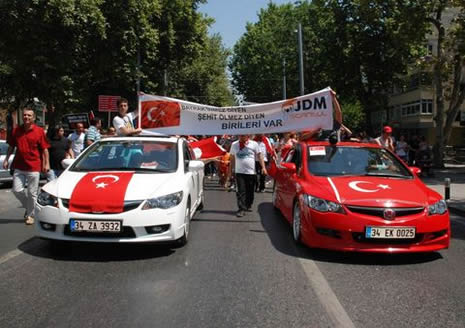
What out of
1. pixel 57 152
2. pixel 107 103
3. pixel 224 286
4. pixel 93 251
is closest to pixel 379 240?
pixel 224 286

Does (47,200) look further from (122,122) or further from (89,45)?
(89,45)

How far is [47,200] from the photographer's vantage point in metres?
6.20

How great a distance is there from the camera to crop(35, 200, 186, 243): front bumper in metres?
5.91

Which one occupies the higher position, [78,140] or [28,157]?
[78,140]

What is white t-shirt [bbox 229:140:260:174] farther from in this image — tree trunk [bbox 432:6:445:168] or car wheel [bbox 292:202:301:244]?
tree trunk [bbox 432:6:445:168]

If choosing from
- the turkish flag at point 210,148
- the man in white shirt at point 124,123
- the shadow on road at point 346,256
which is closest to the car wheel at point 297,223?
the shadow on road at point 346,256

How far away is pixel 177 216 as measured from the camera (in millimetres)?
6305

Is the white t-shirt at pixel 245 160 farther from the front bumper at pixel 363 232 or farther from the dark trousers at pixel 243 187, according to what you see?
the front bumper at pixel 363 232

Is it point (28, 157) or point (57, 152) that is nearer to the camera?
point (28, 157)

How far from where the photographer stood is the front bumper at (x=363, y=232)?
19.5ft

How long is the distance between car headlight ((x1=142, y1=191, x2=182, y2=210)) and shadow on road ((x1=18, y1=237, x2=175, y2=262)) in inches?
25.1

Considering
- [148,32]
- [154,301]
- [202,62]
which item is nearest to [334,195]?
[154,301]

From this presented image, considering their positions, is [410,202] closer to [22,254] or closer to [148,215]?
[148,215]

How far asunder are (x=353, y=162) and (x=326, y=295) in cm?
300
